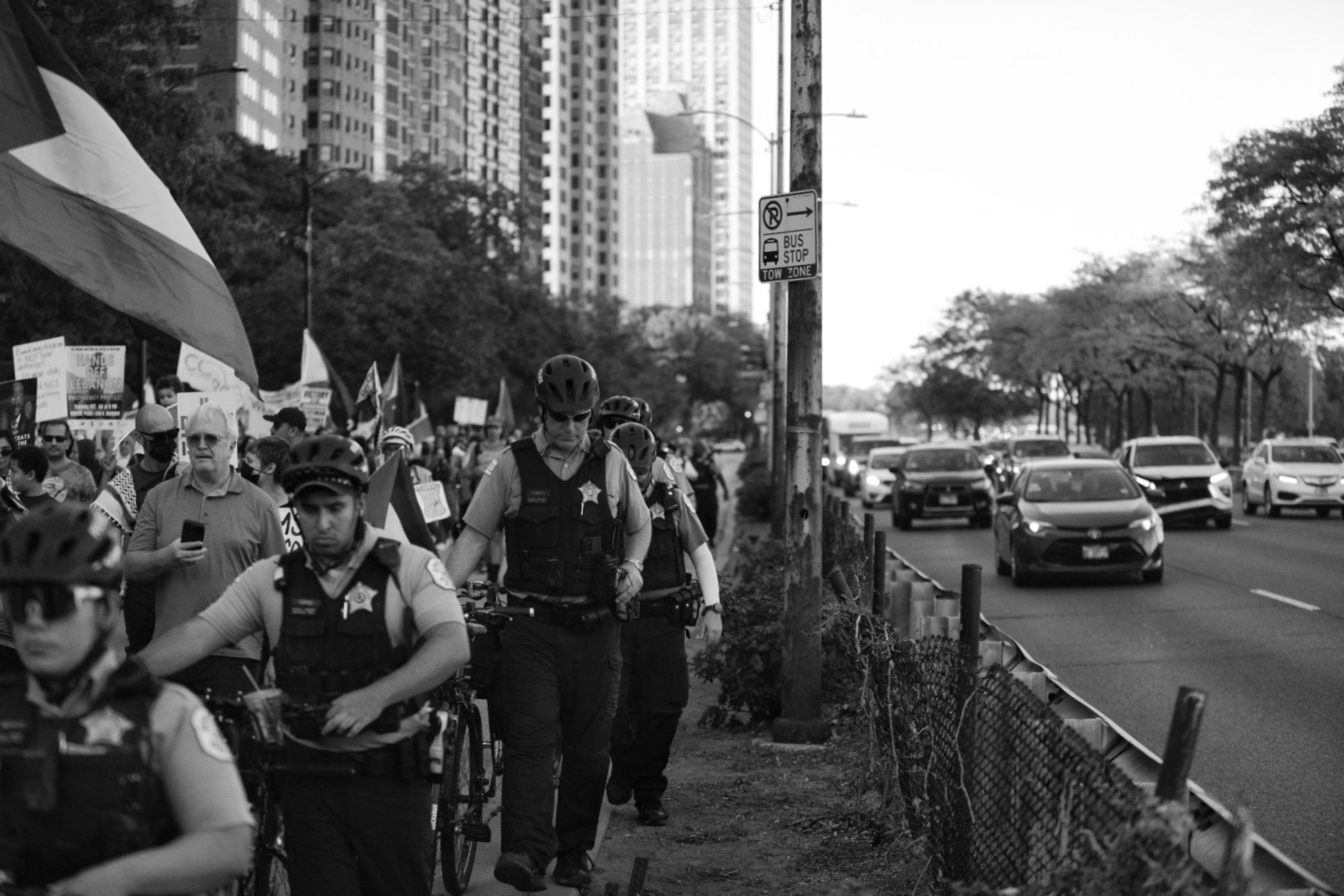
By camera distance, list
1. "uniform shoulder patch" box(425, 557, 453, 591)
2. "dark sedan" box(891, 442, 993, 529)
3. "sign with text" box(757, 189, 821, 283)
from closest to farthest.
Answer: "uniform shoulder patch" box(425, 557, 453, 591) < "sign with text" box(757, 189, 821, 283) < "dark sedan" box(891, 442, 993, 529)

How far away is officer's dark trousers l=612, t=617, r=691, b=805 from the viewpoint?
876 cm

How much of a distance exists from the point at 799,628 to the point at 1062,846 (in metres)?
6.20

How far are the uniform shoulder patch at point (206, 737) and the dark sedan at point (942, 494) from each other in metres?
30.9

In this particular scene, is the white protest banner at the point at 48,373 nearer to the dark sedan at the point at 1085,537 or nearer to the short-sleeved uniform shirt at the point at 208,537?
the short-sleeved uniform shirt at the point at 208,537

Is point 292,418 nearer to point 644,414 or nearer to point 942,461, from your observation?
point 644,414

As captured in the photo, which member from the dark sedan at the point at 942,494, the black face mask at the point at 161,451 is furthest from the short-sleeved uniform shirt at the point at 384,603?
the dark sedan at the point at 942,494

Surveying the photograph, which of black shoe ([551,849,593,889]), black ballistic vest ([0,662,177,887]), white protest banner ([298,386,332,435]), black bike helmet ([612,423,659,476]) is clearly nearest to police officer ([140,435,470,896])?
black ballistic vest ([0,662,177,887])

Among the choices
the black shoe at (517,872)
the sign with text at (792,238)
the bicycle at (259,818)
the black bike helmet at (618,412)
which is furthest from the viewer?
the sign with text at (792,238)

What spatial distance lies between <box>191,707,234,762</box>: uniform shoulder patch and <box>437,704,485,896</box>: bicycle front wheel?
3420 mm

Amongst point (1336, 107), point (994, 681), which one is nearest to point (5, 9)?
point (994, 681)

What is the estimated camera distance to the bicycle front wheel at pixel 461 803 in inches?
274

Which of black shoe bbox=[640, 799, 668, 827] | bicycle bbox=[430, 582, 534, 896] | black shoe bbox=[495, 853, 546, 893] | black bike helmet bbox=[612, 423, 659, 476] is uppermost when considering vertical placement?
black bike helmet bbox=[612, 423, 659, 476]

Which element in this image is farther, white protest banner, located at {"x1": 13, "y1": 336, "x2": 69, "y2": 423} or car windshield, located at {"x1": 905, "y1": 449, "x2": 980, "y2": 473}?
car windshield, located at {"x1": 905, "y1": 449, "x2": 980, "y2": 473}

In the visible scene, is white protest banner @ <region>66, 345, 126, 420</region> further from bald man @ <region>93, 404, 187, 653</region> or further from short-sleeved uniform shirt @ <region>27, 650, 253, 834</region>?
short-sleeved uniform shirt @ <region>27, 650, 253, 834</region>
